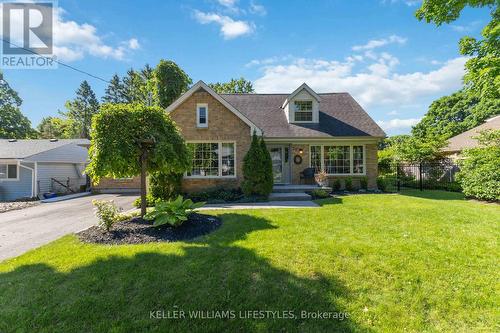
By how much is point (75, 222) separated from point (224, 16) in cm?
1006

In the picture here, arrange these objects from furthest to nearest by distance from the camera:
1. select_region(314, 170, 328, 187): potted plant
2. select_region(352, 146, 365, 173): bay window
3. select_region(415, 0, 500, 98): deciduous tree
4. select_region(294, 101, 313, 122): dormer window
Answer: select_region(294, 101, 313, 122): dormer window < select_region(352, 146, 365, 173): bay window < select_region(314, 170, 328, 187): potted plant < select_region(415, 0, 500, 98): deciduous tree

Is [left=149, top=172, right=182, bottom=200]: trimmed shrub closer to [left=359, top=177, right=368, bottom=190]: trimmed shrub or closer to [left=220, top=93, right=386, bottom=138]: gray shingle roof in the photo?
[left=220, top=93, right=386, bottom=138]: gray shingle roof

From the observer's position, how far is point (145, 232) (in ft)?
20.1

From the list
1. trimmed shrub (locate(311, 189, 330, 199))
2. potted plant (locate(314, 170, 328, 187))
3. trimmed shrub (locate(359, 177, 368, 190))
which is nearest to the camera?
trimmed shrub (locate(311, 189, 330, 199))

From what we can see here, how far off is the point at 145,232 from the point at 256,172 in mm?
6093

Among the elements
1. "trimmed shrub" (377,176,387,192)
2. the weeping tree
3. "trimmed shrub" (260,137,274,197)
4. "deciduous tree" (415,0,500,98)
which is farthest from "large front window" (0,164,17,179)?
"deciduous tree" (415,0,500,98)

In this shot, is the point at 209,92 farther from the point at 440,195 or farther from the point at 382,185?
the point at 440,195

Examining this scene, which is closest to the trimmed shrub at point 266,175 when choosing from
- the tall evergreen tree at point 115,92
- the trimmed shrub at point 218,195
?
the trimmed shrub at point 218,195

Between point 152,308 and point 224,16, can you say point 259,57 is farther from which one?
point 152,308

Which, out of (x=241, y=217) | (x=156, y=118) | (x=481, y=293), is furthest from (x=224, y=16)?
(x=481, y=293)

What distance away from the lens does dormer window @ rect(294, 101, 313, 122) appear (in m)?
15.3

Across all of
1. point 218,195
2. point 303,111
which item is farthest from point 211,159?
point 303,111

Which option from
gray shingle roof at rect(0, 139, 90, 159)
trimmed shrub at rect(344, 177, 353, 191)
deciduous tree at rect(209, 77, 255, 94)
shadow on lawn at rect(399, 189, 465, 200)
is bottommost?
shadow on lawn at rect(399, 189, 465, 200)

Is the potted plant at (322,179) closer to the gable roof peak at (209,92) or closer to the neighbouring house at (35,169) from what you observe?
the gable roof peak at (209,92)
